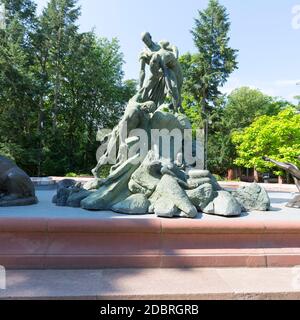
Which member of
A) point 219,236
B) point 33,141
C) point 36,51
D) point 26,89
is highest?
point 36,51

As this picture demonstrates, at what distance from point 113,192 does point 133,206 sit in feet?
1.93

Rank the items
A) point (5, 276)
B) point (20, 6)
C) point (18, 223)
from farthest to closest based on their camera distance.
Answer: point (20, 6), point (18, 223), point (5, 276)

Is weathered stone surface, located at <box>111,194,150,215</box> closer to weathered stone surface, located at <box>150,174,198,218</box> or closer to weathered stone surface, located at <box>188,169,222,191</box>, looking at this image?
weathered stone surface, located at <box>150,174,198,218</box>

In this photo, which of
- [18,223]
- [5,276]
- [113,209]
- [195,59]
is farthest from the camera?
[195,59]

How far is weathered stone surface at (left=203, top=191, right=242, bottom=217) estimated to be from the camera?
4770 mm

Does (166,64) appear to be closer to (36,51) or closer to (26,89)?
(26,89)

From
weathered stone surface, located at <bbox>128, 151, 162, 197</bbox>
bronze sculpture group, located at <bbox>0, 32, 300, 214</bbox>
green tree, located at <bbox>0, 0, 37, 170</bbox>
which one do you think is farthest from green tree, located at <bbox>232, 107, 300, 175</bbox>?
weathered stone surface, located at <bbox>128, 151, 162, 197</bbox>

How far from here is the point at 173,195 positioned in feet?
15.6

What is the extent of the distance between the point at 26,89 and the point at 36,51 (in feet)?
16.6

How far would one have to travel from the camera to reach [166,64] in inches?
347

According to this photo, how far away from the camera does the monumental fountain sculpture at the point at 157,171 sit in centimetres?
490

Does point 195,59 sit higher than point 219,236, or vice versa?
point 195,59

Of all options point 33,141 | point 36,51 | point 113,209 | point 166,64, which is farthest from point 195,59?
point 113,209

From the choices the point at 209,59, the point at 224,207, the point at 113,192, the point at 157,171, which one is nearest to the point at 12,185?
the point at 113,192
